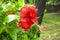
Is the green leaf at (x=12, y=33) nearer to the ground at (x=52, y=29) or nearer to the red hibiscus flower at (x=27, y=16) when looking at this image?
the red hibiscus flower at (x=27, y=16)

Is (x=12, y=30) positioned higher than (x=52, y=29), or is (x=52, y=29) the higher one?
(x=12, y=30)

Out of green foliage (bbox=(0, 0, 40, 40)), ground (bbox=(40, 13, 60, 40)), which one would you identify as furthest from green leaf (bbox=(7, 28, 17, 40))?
ground (bbox=(40, 13, 60, 40))

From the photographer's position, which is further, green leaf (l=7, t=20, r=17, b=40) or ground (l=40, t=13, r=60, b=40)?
ground (l=40, t=13, r=60, b=40)

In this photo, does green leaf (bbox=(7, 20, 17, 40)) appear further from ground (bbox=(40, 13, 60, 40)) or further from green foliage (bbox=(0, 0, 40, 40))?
ground (bbox=(40, 13, 60, 40))

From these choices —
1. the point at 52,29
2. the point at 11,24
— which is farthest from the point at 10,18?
the point at 52,29

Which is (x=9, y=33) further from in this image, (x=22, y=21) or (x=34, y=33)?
(x=34, y=33)

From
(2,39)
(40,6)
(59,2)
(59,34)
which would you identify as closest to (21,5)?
(2,39)

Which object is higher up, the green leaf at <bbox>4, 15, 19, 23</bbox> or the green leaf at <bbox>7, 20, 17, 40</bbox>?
the green leaf at <bbox>4, 15, 19, 23</bbox>

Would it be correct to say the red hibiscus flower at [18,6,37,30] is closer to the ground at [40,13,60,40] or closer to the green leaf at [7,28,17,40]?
the green leaf at [7,28,17,40]

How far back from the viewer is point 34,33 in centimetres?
125

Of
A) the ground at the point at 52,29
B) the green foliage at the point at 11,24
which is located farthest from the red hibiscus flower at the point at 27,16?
the ground at the point at 52,29

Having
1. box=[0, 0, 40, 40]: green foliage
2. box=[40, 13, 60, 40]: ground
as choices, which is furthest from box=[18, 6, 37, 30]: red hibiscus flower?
box=[40, 13, 60, 40]: ground

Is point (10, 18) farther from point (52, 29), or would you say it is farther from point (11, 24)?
point (52, 29)

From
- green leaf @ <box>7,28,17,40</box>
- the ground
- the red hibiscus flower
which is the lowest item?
the ground
